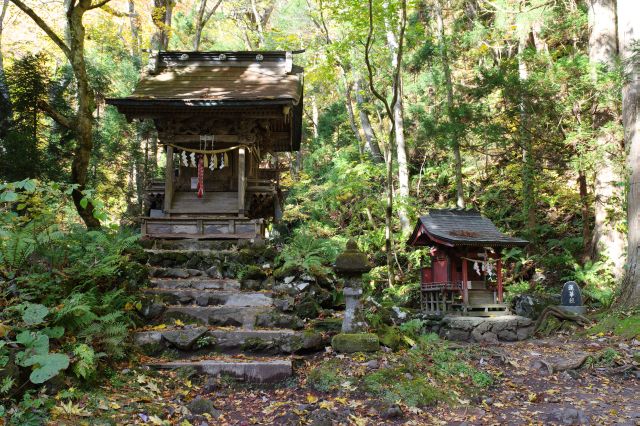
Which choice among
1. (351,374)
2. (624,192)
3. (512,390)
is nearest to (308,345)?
(351,374)

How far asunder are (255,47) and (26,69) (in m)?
Answer: 16.5

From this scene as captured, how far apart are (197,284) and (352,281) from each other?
353 centimetres

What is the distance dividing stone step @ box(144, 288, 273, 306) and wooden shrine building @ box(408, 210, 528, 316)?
5964 mm

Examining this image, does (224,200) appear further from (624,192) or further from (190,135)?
(624,192)

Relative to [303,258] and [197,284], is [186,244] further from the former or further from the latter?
[303,258]

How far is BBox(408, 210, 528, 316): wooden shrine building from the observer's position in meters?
12.0

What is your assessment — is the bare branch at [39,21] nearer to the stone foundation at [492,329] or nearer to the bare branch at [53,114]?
the bare branch at [53,114]

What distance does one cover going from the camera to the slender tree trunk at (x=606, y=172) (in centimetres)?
1184

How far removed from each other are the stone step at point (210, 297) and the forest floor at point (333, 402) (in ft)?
6.68

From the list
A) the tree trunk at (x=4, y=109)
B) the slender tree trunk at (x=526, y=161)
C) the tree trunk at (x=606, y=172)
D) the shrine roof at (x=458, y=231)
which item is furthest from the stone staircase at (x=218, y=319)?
the tree trunk at (x=606, y=172)

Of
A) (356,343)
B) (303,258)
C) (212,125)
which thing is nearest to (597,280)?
(303,258)

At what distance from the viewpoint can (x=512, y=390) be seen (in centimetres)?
636

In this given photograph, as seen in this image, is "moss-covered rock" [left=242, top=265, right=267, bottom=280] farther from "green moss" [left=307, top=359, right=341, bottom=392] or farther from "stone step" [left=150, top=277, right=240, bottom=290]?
"green moss" [left=307, top=359, right=341, bottom=392]

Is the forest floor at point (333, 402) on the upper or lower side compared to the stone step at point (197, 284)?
lower
